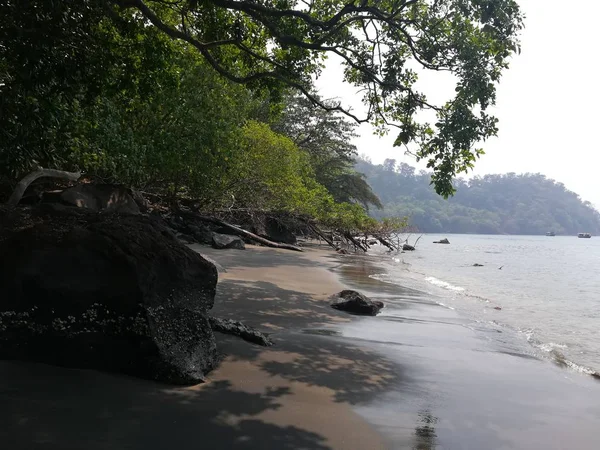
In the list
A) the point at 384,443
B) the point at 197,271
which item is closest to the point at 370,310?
the point at 197,271

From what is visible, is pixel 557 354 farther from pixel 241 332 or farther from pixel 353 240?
pixel 353 240

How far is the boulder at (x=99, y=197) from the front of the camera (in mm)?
11078

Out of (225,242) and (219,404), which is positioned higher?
(225,242)

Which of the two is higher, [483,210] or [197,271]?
[483,210]

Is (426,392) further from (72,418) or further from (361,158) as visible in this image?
(361,158)

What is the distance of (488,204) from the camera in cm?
15500

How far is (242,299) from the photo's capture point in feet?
26.4

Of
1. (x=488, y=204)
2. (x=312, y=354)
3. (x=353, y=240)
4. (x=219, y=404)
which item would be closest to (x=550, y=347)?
(x=312, y=354)

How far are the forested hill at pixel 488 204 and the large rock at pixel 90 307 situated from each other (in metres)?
131

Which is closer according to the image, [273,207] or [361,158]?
[273,207]

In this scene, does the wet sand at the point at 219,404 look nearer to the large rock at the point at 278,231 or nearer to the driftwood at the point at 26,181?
the driftwood at the point at 26,181

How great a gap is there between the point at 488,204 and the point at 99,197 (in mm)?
158372

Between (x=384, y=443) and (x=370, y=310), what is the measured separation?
16.5 feet

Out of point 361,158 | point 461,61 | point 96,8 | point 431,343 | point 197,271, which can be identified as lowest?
point 431,343
